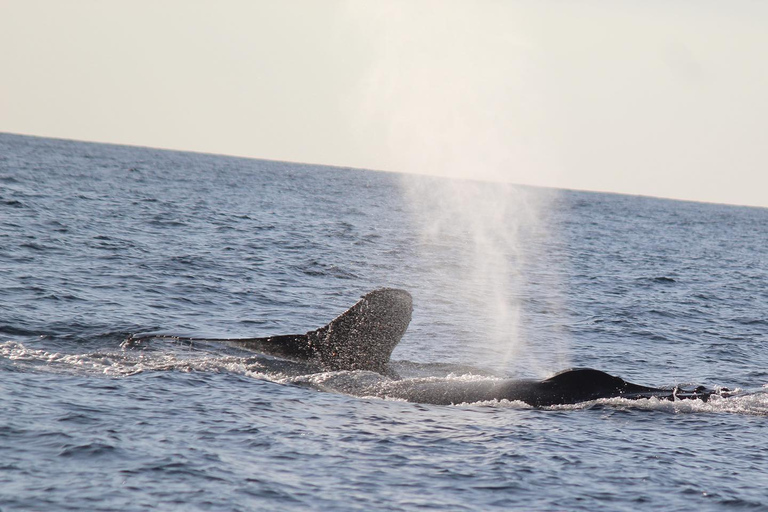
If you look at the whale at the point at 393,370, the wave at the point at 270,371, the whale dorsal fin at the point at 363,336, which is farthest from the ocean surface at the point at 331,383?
the whale dorsal fin at the point at 363,336

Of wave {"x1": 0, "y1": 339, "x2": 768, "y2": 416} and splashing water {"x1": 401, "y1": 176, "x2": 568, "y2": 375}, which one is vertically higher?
splashing water {"x1": 401, "y1": 176, "x2": 568, "y2": 375}

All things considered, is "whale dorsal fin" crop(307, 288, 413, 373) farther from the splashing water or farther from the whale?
the splashing water

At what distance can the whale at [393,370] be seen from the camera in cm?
1464

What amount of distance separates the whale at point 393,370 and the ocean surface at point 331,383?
1.00ft

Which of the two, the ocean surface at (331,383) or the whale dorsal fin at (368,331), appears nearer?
the ocean surface at (331,383)

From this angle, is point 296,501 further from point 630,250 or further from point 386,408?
point 630,250

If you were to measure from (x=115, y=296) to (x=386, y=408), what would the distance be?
10.6 metres

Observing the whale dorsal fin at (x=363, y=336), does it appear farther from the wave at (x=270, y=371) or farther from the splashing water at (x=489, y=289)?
the splashing water at (x=489, y=289)

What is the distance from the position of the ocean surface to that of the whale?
0.30 m

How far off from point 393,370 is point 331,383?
1.74 m

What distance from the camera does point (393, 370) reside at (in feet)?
53.8

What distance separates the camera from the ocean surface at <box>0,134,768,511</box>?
10.2 meters

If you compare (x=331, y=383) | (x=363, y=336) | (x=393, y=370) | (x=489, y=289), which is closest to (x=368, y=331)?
(x=363, y=336)

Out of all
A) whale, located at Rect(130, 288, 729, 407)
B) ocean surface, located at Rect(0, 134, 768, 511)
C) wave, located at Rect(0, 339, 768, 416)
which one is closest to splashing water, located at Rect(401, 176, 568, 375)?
ocean surface, located at Rect(0, 134, 768, 511)
